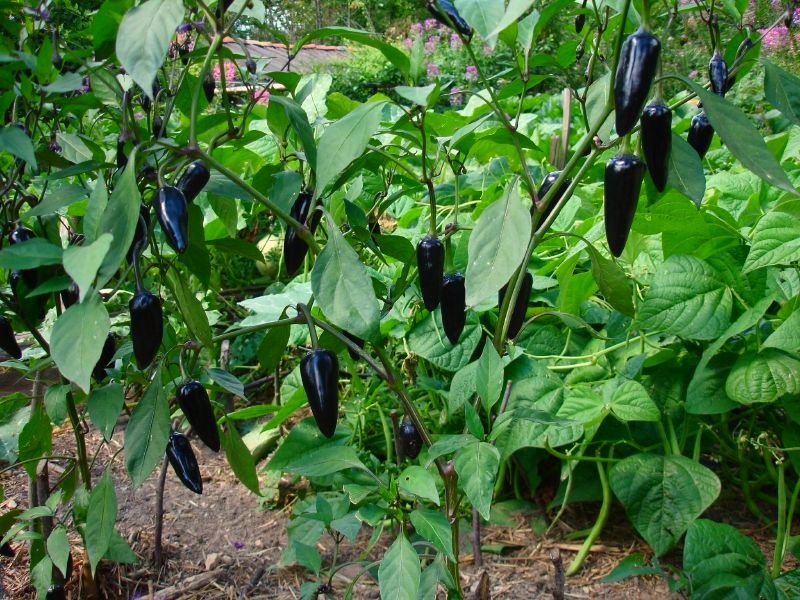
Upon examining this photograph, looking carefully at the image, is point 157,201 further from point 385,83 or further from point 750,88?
point 385,83

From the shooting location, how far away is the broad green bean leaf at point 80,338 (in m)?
0.54

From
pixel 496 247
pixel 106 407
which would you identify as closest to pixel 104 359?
pixel 106 407

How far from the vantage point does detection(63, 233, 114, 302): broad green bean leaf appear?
19.6 inches

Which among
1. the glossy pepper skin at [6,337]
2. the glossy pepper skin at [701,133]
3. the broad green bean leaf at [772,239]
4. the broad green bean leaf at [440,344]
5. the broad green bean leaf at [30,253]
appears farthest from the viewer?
the broad green bean leaf at [440,344]

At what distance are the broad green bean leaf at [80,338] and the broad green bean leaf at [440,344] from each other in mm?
1015

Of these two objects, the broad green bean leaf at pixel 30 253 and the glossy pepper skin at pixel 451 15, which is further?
the glossy pepper skin at pixel 451 15

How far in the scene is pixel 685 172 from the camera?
2.38 ft

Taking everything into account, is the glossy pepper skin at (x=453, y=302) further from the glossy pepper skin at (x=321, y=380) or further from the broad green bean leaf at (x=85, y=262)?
the broad green bean leaf at (x=85, y=262)

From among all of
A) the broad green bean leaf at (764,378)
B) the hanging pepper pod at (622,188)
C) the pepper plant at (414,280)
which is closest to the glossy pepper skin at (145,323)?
the pepper plant at (414,280)

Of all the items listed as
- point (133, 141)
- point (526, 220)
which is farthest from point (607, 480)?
point (133, 141)

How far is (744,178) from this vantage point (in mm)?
1770

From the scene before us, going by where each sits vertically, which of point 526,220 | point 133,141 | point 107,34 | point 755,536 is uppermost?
point 107,34

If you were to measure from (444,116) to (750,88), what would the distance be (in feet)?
12.3

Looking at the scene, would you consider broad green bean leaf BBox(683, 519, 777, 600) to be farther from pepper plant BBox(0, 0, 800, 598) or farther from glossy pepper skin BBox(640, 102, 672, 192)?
glossy pepper skin BBox(640, 102, 672, 192)
